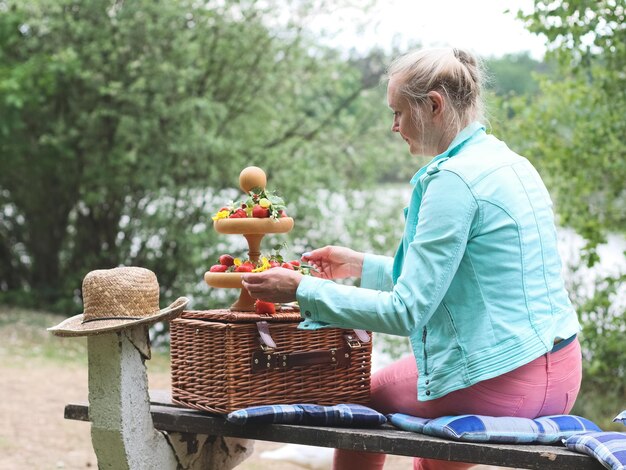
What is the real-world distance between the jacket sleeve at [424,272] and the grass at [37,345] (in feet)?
21.4

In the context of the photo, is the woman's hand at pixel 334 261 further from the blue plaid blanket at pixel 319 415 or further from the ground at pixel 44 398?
the ground at pixel 44 398

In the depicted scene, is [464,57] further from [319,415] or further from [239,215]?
[319,415]

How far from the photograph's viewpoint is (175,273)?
38.8 ft

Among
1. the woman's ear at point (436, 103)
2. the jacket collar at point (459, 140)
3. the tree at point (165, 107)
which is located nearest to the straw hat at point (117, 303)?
the jacket collar at point (459, 140)

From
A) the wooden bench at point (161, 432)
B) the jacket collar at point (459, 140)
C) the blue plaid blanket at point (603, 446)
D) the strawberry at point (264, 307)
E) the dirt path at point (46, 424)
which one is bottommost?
the dirt path at point (46, 424)

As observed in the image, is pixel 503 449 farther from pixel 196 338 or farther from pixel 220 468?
pixel 220 468

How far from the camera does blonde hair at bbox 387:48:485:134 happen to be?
2.73 metres

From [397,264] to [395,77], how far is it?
0.56m

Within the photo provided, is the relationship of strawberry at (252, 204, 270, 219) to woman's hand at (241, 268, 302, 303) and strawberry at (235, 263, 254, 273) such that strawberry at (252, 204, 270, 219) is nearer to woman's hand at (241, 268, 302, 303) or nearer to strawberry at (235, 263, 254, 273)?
strawberry at (235, 263, 254, 273)

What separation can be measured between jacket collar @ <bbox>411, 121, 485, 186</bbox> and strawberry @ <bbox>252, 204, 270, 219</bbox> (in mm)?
477

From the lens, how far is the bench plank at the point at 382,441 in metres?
2.51

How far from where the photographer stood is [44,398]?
7.74 metres

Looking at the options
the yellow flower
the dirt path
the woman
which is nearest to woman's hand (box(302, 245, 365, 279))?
the yellow flower

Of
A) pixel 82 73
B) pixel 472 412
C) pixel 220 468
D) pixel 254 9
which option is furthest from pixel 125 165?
pixel 472 412
